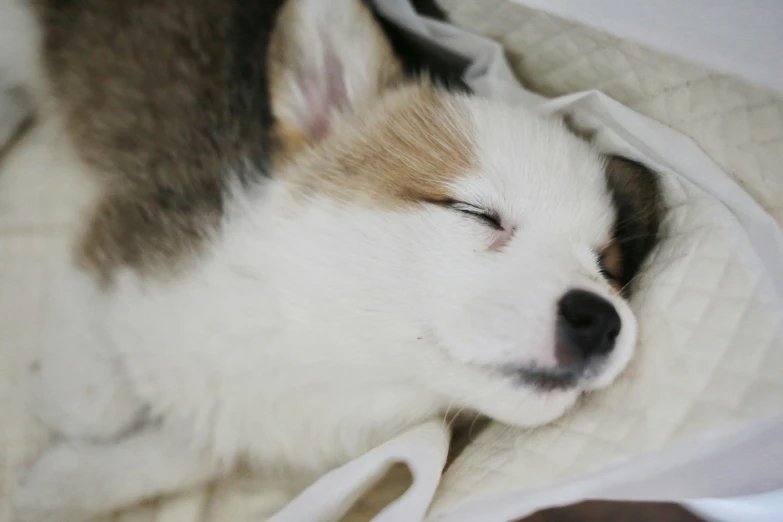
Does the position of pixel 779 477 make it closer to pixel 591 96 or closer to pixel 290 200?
pixel 591 96

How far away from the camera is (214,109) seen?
125 cm

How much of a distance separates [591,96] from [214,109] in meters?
0.77

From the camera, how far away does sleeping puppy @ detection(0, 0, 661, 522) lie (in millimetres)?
938

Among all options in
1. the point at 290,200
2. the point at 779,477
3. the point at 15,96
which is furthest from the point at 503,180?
the point at 15,96

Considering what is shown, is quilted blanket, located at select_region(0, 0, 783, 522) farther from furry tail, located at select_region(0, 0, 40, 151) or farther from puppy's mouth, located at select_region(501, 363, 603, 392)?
furry tail, located at select_region(0, 0, 40, 151)

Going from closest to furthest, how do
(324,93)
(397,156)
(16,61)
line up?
1. (397,156)
2. (324,93)
3. (16,61)

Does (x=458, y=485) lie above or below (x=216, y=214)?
below

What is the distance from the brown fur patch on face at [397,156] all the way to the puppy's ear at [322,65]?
5 cm

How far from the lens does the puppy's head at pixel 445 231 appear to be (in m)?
0.90

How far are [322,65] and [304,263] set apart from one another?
0.42m

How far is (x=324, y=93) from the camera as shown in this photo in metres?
1.20

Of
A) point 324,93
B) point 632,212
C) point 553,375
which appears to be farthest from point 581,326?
point 324,93

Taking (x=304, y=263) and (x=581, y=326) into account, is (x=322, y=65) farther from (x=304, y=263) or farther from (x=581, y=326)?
(x=581, y=326)

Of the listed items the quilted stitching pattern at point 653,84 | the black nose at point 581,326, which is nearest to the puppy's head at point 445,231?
the black nose at point 581,326
